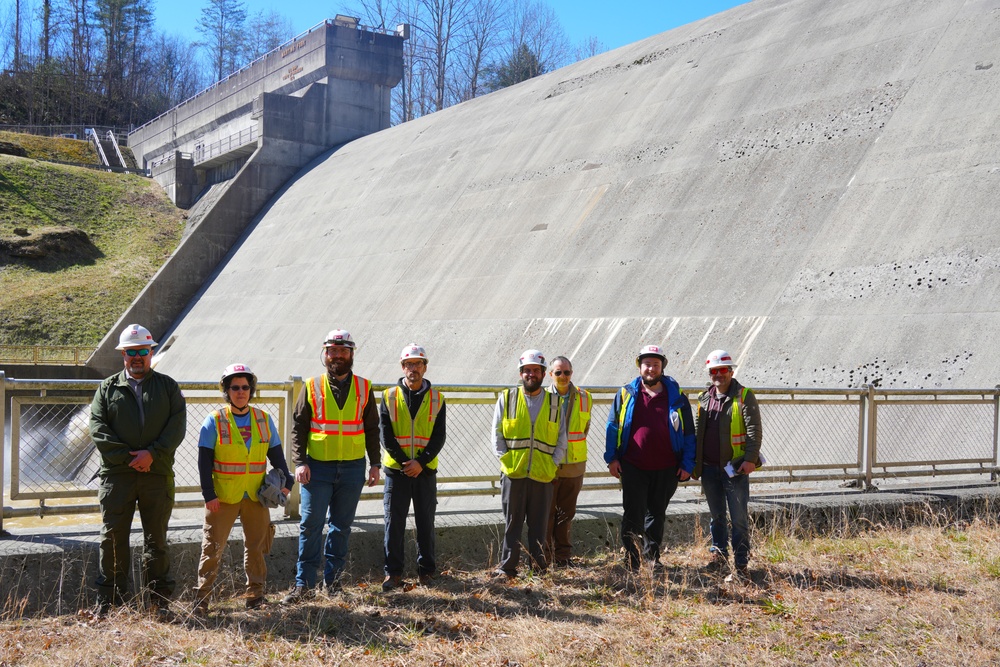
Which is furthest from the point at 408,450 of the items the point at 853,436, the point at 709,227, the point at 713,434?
the point at 709,227

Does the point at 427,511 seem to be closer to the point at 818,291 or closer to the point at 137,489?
the point at 137,489

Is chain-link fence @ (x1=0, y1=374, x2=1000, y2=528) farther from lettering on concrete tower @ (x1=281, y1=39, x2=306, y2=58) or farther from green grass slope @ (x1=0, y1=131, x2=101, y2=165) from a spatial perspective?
green grass slope @ (x1=0, y1=131, x2=101, y2=165)

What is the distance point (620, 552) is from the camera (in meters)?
7.47

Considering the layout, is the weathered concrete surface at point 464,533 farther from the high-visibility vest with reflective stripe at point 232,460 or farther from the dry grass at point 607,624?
the high-visibility vest with reflective stripe at point 232,460

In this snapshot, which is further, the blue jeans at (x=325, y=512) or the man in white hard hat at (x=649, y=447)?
the man in white hard hat at (x=649, y=447)

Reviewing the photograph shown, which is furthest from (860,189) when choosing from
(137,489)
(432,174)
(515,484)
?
(432,174)

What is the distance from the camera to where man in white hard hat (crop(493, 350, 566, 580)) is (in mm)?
6590

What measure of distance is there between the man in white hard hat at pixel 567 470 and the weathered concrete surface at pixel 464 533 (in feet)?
1.49

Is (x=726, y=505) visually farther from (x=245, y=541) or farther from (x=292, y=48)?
(x=292, y=48)

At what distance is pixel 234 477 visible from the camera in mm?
5703

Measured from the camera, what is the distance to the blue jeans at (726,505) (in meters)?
6.60

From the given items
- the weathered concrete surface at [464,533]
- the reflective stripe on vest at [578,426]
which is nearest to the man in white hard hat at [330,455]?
the weathered concrete surface at [464,533]

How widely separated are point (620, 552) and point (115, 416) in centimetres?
416

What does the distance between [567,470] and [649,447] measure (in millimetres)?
704
